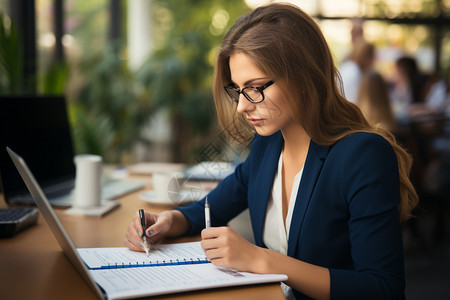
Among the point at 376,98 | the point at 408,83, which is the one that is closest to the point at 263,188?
the point at 376,98

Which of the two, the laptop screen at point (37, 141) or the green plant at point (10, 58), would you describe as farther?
the green plant at point (10, 58)

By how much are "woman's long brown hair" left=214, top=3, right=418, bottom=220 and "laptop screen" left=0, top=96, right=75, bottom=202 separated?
2.54 feet

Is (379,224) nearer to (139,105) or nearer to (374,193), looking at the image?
(374,193)

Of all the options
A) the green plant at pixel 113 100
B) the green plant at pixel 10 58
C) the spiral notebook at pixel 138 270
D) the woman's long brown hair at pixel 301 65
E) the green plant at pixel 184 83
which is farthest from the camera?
the green plant at pixel 184 83

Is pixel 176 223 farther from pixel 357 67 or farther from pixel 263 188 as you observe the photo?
pixel 357 67

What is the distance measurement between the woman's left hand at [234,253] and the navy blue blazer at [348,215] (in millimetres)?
157

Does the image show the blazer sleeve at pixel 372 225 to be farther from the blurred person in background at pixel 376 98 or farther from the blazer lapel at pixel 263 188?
A: the blurred person in background at pixel 376 98

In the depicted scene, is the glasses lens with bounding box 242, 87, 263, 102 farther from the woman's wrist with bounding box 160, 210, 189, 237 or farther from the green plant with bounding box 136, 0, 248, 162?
the green plant with bounding box 136, 0, 248, 162

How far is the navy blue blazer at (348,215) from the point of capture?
97cm

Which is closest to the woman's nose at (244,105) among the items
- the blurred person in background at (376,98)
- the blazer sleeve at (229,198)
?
the blazer sleeve at (229,198)

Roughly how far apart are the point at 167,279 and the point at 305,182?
1.39 ft

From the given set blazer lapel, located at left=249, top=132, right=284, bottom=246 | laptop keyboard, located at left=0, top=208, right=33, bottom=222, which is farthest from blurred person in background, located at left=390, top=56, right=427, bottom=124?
laptop keyboard, located at left=0, top=208, right=33, bottom=222

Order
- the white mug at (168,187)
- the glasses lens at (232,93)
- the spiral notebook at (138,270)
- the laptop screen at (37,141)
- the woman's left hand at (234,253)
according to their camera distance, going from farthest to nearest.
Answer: the white mug at (168,187) < the laptop screen at (37,141) < the glasses lens at (232,93) < the woman's left hand at (234,253) < the spiral notebook at (138,270)

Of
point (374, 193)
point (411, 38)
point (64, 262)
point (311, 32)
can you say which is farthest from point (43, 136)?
point (411, 38)
